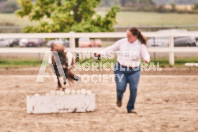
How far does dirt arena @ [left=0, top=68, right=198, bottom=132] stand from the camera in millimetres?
8164

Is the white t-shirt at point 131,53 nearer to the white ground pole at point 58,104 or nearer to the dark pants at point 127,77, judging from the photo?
the dark pants at point 127,77

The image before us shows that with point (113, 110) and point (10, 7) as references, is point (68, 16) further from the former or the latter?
point (10, 7)

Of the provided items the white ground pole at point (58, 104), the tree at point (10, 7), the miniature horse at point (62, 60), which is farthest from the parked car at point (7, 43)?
the tree at point (10, 7)

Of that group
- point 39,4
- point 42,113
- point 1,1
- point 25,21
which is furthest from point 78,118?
point 1,1

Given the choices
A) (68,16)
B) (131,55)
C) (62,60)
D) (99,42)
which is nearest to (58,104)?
(62,60)

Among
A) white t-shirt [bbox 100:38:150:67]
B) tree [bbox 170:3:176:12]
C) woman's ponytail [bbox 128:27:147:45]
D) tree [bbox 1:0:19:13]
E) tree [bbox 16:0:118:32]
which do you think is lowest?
tree [bbox 170:3:176:12]

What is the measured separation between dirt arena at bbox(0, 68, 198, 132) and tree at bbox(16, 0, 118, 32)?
6100 millimetres

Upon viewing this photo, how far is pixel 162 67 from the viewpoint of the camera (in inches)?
742

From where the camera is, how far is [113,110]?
9.84 metres

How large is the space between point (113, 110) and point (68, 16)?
1203 cm

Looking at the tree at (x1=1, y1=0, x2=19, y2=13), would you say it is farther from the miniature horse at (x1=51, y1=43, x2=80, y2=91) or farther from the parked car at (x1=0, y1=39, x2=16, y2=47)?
the miniature horse at (x1=51, y1=43, x2=80, y2=91)

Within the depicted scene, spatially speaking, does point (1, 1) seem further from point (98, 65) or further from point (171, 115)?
point (171, 115)

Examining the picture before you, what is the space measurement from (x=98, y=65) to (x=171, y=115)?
10.3 m

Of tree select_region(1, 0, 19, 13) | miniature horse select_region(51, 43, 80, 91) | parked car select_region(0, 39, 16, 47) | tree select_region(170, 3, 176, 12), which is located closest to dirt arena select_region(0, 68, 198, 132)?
miniature horse select_region(51, 43, 80, 91)
